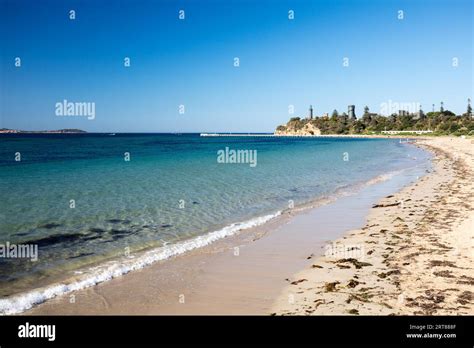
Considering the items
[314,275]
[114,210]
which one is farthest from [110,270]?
[114,210]

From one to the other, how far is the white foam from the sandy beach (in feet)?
0.94

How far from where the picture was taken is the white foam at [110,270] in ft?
24.3

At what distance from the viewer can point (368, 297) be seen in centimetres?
698

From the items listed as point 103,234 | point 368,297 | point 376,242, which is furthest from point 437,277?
point 103,234

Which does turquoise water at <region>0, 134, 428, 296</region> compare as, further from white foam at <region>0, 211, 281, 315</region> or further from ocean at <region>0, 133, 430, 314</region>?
white foam at <region>0, 211, 281, 315</region>

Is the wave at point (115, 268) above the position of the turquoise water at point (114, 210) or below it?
below

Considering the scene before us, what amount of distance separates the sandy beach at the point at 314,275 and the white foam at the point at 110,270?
0.29 meters

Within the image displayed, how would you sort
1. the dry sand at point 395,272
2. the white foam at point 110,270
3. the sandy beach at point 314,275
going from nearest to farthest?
the dry sand at point 395,272, the sandy beach at point 314,275, the white foam at point 110,270

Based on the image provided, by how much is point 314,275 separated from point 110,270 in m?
5.26

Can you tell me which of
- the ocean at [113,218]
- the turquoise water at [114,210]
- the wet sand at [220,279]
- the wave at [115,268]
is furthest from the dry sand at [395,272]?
the turquoise water at [114,210]

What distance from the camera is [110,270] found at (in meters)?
9.31

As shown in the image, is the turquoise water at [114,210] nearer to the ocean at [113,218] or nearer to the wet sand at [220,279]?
the ocean at [113,218]

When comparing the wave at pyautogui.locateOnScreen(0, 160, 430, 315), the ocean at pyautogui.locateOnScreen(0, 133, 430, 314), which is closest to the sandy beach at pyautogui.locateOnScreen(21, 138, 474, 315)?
the wave at pyautogui.locateOnScreen(0, 160, 430, 315)
